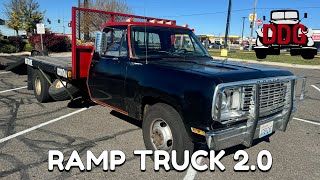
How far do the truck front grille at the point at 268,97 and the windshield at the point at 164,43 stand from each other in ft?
5.22

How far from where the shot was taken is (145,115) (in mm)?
4254

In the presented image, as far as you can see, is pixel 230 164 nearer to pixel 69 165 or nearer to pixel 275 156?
pixel 275 156

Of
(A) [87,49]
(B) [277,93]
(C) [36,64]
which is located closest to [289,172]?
(B) [277,93]

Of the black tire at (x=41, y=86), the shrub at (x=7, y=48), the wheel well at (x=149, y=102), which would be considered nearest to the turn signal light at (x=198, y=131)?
the wheel well at (x=149, y=102)

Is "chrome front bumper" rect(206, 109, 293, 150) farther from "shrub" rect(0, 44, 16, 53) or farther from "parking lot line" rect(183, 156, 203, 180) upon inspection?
"shrub" rect(0, 44, 16, 53)

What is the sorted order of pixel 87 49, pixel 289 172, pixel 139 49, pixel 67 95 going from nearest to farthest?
pixel 289 172 < pixel 139 49 < pixel 87 49 < pixel 67 95

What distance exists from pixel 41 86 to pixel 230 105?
5.36 meters

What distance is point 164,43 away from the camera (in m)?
5.06

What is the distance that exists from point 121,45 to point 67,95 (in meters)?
2.61

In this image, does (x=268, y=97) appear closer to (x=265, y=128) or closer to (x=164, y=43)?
(x=265, y=128)

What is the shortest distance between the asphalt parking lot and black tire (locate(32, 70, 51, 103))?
0.63 feet

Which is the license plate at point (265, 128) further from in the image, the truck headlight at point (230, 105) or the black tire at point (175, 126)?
the black tire at point (175, 126)

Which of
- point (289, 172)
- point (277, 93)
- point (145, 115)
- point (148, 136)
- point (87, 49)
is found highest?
point (87, 49)

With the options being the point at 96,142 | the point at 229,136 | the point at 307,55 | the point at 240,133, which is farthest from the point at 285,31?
the point at 229,136
